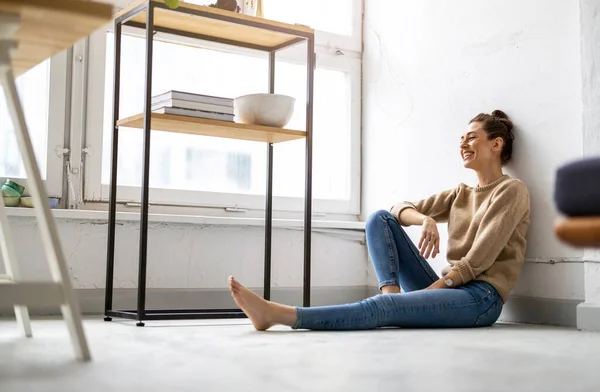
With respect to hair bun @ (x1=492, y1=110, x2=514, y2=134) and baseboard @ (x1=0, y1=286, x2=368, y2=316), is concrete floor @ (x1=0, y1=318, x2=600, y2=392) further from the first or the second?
hair bun @ (x1=492, y1=110, x2=514, y2=134)

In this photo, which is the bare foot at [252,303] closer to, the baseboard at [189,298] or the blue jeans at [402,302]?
the blue jeans at [402,302]

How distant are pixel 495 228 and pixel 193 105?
41.8 inches

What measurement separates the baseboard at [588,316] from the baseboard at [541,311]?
0.23 feet

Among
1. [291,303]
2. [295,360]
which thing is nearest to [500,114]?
[291,303]

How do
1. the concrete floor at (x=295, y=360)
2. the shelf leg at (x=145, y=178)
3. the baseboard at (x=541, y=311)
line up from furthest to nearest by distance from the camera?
the baseboard at (x=541, y=311)
the shelf leg at (x=145, y=178)
the concrete floor at (x=295, y=360)

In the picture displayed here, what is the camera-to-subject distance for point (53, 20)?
Answer: 1431 mm

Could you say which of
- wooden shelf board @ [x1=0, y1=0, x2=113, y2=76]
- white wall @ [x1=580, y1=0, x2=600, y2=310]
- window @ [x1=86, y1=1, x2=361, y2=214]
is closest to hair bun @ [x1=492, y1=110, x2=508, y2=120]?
white wall @ [x1=580, y1=0, x2=600, y2=310]

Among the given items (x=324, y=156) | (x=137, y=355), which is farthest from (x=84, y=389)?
(x=324, y=156)

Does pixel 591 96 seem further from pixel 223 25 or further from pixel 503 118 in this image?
pixel 223 25

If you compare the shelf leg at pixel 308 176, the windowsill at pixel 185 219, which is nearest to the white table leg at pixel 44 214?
the windowsill at pixel 185 219

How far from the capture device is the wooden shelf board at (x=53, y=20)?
1.37 metres

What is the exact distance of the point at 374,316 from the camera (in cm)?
229

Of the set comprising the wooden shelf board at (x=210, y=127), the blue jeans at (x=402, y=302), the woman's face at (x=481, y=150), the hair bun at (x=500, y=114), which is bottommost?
the blue jeans at (x=402, y=302)

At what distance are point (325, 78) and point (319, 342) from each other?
187cm
